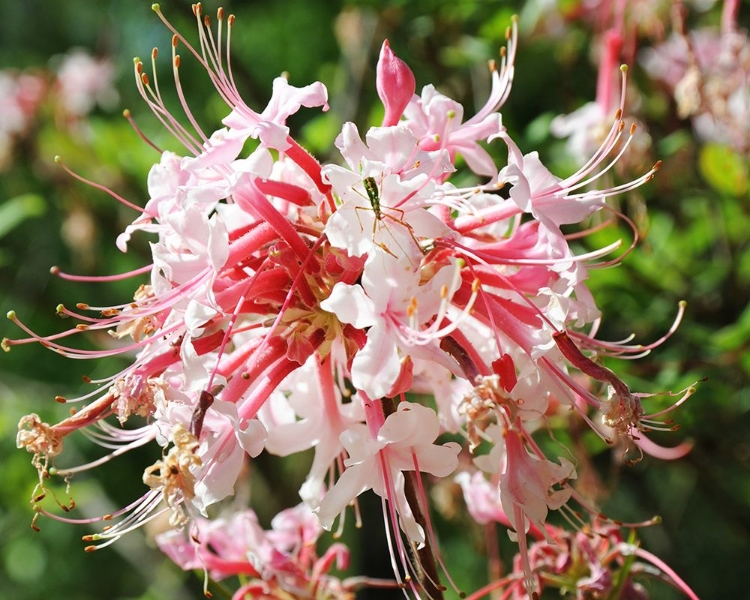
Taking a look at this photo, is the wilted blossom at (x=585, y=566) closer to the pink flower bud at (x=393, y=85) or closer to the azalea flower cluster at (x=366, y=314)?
the azalea flower cluster at (x=366, y=314)

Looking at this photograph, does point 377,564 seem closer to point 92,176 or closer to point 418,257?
point 92,176

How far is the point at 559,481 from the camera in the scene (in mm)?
1053

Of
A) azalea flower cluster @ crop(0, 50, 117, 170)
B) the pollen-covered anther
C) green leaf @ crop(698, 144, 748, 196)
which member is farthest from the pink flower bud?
azalea flower cluster @ crop(0, 50, 117, 170)

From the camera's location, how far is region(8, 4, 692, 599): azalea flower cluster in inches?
40.3

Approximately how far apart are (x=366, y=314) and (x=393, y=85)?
1.12 ft

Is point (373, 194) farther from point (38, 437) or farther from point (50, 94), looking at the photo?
Result: point (50, 94)

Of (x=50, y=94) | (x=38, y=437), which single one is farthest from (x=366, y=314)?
(x=50, y=94)

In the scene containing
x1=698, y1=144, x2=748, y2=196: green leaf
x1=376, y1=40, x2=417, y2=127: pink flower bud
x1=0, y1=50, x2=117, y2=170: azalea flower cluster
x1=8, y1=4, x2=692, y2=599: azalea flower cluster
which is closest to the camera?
x1=8, y1=4, x2=692, y2=599: azalea flower cluster

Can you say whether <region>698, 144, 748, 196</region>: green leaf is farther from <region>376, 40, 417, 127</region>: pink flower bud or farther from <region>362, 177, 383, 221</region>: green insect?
<region>362, 177, 383, 221</region>: green insect

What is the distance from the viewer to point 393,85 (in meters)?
1.16

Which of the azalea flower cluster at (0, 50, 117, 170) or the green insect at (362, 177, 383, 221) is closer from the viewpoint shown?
the green insect at (362, 177, 383, 221)

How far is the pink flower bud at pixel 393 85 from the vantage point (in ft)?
3.81

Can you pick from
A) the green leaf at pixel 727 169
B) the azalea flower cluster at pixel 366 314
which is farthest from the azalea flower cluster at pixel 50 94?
the azalea flower cluster at pixel 366 314

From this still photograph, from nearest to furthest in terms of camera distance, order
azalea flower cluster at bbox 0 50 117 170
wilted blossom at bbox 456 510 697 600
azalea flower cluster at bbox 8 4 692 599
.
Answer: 1. azalea flower cluster at bbox 8 4 692 599
2. wilted blossom at bbox 456 510 697 600
3. azalea flower cluster at bbox 0 50 117 170
